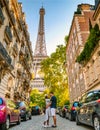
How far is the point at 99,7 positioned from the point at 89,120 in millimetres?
14096

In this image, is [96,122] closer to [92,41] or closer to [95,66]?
[95,66]

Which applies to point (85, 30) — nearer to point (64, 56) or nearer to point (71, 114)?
point (64, 56)

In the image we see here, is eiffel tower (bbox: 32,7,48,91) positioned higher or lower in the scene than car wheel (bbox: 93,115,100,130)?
higher

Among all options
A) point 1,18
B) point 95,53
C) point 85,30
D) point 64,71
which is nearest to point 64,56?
point 64,71

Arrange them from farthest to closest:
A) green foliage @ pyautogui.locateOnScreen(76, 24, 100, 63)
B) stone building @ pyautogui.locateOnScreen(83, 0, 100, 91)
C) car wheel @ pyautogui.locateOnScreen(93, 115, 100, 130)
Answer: green foliage @ pyautogui.locateOnScreen(76, 24, 100, 63)
stone building @ pyautogui.locateOnScreen(83, 0, 100, 91)
car wheel @ pyautogui.locateOnScreen(93, 115, 100, 130)

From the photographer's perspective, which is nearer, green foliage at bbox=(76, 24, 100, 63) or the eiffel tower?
green foliage at bbox=(76, 24, 100, 63)

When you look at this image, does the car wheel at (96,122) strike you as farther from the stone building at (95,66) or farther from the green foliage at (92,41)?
the green foliage at (92,41)

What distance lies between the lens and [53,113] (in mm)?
9508

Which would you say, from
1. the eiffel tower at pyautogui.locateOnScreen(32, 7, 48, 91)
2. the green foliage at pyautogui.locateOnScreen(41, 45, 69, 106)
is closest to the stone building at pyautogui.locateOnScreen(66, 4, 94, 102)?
the green foliage at pyautogui.locateOnScreen(41, 45, 69, 106)

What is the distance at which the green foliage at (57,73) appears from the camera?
4172 cm

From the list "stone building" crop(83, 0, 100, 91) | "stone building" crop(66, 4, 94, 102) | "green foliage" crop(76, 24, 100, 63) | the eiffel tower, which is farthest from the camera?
the eiffel tower

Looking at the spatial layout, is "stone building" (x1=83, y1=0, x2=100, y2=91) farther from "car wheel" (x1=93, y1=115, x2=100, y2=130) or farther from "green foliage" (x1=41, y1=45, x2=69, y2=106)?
"green foliage" (x1=41, y1=45, x2=69, y2=106)

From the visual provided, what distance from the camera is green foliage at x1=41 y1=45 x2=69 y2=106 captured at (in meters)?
41.7

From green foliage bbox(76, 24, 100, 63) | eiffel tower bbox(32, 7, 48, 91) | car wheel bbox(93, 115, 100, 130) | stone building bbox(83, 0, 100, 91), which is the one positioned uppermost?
eiffel tower bbox(32, 7, 48, 91)
